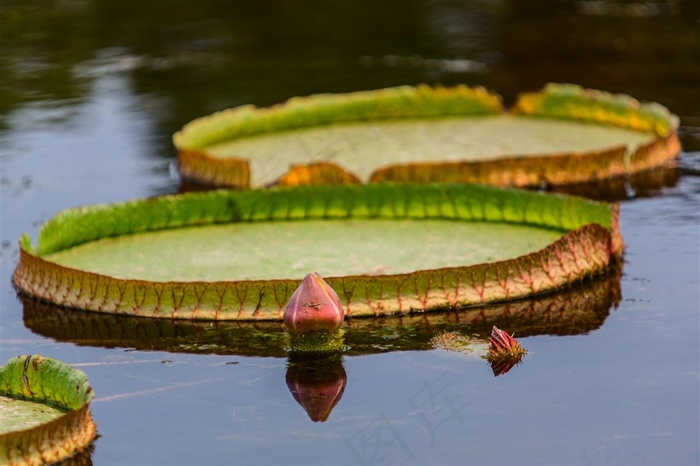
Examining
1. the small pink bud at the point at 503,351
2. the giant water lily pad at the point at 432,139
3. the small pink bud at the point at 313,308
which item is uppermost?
the small pink bud at the point at 313,308

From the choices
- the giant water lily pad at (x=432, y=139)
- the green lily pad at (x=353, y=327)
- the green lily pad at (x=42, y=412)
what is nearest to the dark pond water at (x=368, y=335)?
the green lily pad at (x=353, y=327)

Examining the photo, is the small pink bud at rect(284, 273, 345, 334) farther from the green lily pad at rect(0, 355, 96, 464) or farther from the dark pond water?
the green lily pad at rect(0, 355, 96, 464)

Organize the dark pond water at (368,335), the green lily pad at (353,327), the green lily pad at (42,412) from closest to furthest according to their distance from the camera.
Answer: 1. the green lily pad at (42,412)
2. the dark pond water at (368,335)
3. the green lily pad at (353,327)

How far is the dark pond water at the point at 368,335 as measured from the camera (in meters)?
4.10

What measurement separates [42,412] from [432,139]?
4.33 metres

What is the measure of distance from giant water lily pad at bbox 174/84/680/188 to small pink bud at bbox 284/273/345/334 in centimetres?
207

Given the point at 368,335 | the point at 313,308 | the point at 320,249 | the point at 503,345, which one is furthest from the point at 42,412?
the point at 320,249

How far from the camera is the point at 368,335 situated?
16.6 feet

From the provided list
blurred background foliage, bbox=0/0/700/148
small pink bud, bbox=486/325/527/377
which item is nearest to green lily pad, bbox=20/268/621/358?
small pink bud, bbox=486/325/527/377

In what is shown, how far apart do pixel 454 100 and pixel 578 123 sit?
0.82 meters

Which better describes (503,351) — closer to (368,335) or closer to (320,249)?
(368,335)

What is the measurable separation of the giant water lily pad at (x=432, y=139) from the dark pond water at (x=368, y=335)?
0.83 feet

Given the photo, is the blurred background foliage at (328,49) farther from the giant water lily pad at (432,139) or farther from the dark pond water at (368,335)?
the giant water lily pad at (432,139)

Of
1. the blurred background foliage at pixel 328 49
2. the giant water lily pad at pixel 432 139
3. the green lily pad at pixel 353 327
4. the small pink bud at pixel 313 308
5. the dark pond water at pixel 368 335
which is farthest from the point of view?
the blurred background foliage at pixel 328 49
